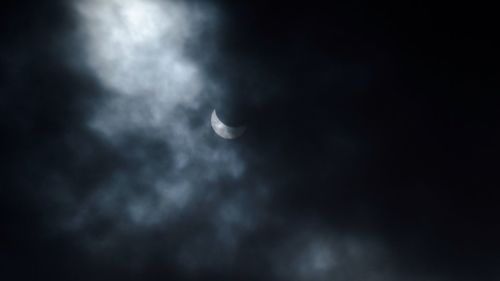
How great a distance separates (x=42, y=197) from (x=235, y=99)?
1403 centimetres

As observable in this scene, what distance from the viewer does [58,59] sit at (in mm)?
19062

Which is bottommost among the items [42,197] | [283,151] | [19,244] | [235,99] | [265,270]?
[265,270]

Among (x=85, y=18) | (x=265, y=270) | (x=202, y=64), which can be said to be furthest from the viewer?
(x=265, y=270)

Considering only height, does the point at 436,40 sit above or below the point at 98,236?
above

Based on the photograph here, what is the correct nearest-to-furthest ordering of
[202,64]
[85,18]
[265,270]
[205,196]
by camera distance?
[85,18] < [202,64] < [205,196] < [265,270]

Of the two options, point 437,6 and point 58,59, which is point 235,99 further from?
point 437,6

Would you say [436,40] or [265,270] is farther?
[265,270]

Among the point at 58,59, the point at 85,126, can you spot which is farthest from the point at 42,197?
the point at 58,59

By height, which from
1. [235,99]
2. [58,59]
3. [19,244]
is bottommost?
[19,244]

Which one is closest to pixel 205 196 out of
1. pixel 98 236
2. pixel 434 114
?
pixel 98 236

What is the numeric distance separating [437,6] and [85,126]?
23222 mm

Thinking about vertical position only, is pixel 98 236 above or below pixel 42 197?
below

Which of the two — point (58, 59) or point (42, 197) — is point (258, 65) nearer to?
point (58, 59)

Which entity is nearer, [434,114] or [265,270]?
[434,114]
